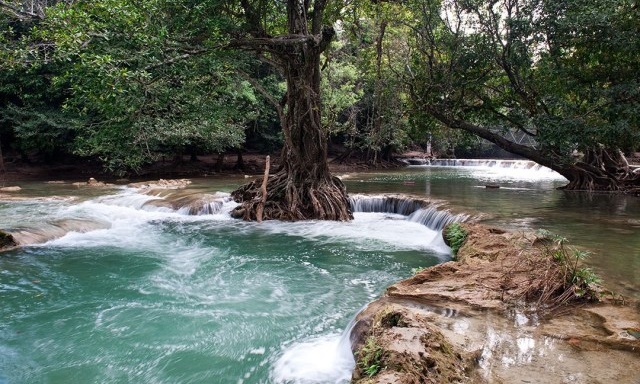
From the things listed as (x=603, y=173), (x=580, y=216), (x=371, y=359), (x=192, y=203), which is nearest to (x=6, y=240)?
(x=192, y=203)

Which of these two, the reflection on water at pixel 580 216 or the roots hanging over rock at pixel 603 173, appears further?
the roots hanging over rock at pixel 603 173

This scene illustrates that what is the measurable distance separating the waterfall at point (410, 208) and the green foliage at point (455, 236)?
6.41 ft

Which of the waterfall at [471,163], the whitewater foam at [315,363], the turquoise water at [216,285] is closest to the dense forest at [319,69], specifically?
the turquoise water at [216,285]

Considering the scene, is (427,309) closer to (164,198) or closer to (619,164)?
(164,198)

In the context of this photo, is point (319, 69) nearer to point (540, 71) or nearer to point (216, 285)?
point (540, 71)

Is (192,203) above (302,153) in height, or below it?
below

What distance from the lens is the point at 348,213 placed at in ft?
43.0

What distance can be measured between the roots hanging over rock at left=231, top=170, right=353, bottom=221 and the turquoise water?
1.65 ft

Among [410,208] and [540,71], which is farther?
[410,208]

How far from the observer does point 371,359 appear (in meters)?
3.27

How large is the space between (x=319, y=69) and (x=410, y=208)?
5.12 metres

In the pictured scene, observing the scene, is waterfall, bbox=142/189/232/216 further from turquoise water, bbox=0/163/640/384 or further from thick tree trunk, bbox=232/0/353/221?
thick tree trunk, bbox=232/0/353/221

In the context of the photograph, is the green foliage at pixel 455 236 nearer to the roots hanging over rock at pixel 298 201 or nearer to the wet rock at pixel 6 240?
the roots hanging over rock at pixel 298 201

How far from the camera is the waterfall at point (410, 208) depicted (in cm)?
1141
